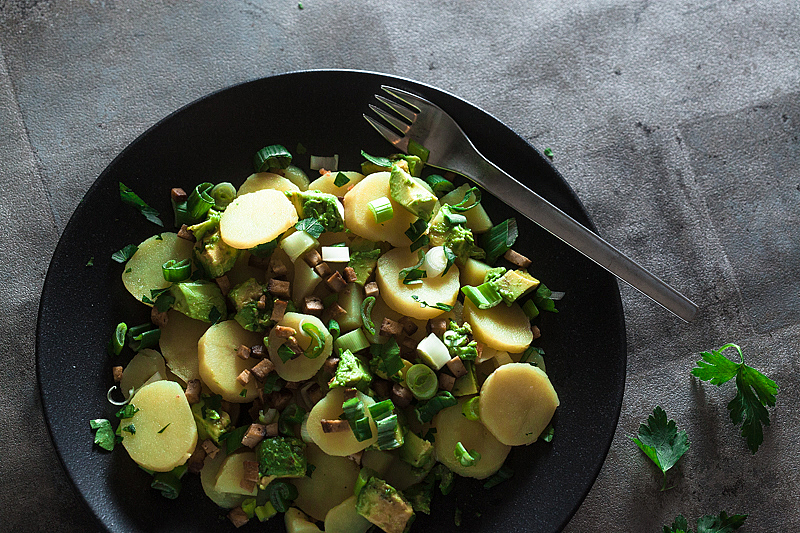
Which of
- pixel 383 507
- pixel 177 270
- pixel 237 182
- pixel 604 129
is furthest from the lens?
pixel 604 129

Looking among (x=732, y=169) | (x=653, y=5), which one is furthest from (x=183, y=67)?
(x=732, y=169)

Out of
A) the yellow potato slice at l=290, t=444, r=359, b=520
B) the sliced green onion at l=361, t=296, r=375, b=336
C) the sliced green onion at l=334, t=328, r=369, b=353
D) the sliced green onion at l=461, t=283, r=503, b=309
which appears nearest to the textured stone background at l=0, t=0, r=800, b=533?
the sliced green onion at l=461, t=283, r=503, b=309

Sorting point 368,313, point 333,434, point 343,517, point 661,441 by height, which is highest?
point 368,313

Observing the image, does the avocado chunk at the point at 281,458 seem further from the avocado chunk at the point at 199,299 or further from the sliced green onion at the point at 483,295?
the sliced green onion at the point at 483,295

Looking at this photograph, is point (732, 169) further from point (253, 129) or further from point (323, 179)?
point (253, 129)

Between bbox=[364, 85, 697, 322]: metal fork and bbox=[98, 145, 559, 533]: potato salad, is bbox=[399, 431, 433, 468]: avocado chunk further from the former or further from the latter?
bbox=[364, 85, 697, 322]: metal fork

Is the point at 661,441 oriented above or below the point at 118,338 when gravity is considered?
below

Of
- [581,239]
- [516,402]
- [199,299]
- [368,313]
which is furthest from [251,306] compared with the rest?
[581,239]

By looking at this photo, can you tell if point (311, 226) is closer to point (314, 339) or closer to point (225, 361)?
point (314, 339)

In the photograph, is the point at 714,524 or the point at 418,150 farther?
the point at 714,524
